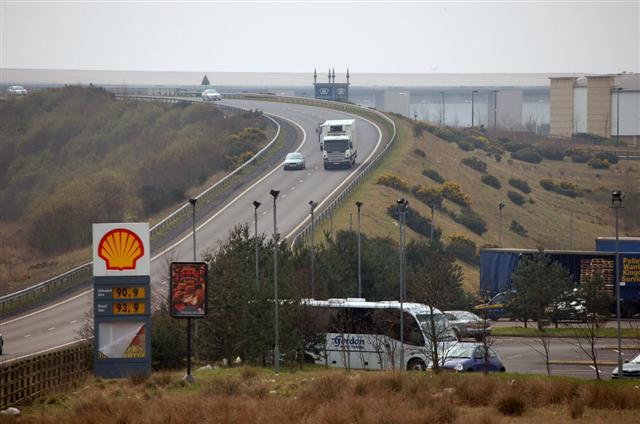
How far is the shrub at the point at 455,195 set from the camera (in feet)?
315

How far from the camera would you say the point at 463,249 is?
7988 centimetres

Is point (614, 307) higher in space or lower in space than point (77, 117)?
lower

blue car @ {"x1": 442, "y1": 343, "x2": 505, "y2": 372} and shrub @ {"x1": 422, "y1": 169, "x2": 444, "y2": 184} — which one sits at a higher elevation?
shrub @ {"x1": 422, "y1": 169, "x2": 444, "y2": 184}

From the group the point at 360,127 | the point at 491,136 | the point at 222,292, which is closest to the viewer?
the point at 222,292

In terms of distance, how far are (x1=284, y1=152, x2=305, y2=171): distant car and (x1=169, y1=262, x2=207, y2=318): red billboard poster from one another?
6792 centimetres

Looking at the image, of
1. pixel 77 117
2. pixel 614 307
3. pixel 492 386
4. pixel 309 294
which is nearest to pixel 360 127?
pixel 77 117

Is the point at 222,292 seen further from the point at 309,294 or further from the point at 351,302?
the point at 309,294

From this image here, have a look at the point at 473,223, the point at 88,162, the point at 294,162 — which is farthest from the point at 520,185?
the point at 88,162

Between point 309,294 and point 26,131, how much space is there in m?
111

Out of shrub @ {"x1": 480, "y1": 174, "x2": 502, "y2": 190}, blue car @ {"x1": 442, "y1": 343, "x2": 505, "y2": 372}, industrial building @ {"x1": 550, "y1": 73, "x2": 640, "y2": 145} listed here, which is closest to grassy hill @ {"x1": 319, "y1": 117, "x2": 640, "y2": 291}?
shrub @ {"x1": 480, "y1": 174, "x2": 502, "y2": 190}

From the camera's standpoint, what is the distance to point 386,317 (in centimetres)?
4003

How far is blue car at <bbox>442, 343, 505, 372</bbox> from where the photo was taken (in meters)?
35.8

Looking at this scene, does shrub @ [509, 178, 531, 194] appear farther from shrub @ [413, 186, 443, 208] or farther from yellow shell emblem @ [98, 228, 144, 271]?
yellow shell emblem @ [98, 228, 144, 271]

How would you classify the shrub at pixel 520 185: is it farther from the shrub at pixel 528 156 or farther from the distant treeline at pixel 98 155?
the distant treeline at pixel 98 155
